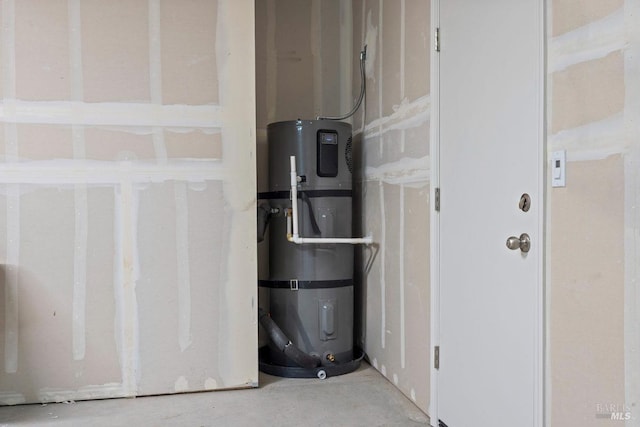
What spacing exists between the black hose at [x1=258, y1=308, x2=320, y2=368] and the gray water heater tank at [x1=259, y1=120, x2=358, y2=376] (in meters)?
0.08

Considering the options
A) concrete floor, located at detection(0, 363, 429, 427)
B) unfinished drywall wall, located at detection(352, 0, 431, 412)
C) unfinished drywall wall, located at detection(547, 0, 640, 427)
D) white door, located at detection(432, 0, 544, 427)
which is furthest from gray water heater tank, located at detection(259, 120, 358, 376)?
unfinished drywall wall, located at detection(547, 0, 640, 427)

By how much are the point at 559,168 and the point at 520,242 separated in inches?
12.1

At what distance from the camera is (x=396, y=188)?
120 inches

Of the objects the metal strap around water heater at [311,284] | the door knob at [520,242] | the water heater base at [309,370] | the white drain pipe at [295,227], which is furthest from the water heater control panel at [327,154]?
the door knob at [520,242]

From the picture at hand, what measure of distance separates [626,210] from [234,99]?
219 centimetres

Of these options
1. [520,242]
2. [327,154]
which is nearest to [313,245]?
[327,154]

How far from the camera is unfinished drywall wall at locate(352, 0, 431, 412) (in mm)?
2705

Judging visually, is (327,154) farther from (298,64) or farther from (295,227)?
(298,64)

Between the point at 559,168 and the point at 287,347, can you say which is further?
the point at 287,347

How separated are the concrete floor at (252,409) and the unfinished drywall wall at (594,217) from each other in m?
1.17

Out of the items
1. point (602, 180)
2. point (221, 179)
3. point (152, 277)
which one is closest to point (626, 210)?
point (602, 180)

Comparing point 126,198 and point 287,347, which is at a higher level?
point 126,198

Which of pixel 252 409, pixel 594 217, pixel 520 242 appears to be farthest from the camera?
pixel 252 409

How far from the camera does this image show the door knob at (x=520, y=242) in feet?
6.04
